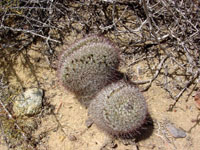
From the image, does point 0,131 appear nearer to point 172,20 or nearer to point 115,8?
point 115,8

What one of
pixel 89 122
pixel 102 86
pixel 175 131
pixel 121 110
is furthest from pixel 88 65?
pixel 175 131

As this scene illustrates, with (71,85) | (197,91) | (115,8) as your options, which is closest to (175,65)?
(197,91)

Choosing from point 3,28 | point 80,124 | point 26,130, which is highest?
point 3,28

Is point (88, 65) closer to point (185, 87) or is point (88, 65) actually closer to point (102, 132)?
point (102, 132)

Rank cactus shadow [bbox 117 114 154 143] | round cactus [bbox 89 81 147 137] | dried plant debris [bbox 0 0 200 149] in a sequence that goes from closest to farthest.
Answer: round cactus [bbox 89 81 147 137] → cactus shadow [bbox 117 114 154 143] → dried plant debris [bbox 0 0 200 149]

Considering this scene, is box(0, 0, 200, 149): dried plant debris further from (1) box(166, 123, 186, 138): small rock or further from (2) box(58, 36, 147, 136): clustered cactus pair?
(2) box(58, 36, 147, 136): clustered cactus pair

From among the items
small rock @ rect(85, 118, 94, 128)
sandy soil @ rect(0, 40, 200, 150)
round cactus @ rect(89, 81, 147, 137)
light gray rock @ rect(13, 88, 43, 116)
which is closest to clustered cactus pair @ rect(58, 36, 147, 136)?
round cactus @ rect(89, 81, 147, 137)
